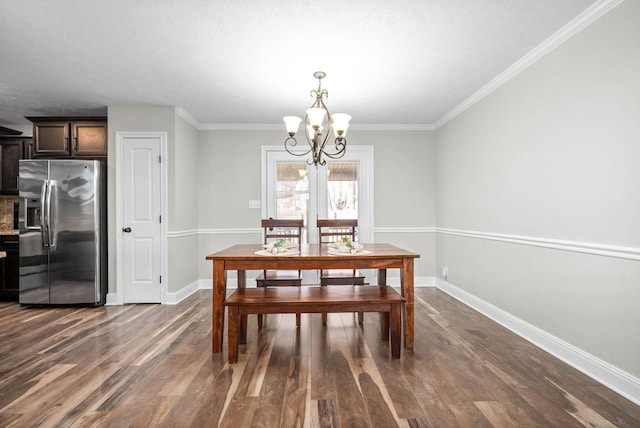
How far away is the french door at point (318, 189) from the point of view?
4762 mm

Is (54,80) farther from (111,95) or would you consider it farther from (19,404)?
(19,404)

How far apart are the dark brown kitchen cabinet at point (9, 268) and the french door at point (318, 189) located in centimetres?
304

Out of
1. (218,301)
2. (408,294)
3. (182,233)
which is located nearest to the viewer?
(218,301)

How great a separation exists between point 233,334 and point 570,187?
2542 millimetres

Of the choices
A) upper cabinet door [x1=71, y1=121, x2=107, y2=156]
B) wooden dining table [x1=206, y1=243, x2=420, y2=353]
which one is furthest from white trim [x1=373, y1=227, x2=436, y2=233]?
upper cabinet door [x1=71, y1=121, x2=107, y2=156]

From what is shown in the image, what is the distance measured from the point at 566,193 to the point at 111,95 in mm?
4348

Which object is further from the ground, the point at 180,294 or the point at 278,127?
the point at 278,127

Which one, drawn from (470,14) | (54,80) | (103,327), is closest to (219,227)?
(103,327)

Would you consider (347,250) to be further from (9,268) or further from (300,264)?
(9,268)

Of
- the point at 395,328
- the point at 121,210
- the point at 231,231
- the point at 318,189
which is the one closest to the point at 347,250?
the point at 395,328

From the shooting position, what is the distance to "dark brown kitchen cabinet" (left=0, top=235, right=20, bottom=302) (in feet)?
13.2

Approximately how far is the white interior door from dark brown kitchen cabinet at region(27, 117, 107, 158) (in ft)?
1.26

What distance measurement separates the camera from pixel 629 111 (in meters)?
1.89

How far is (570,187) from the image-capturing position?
231cm
